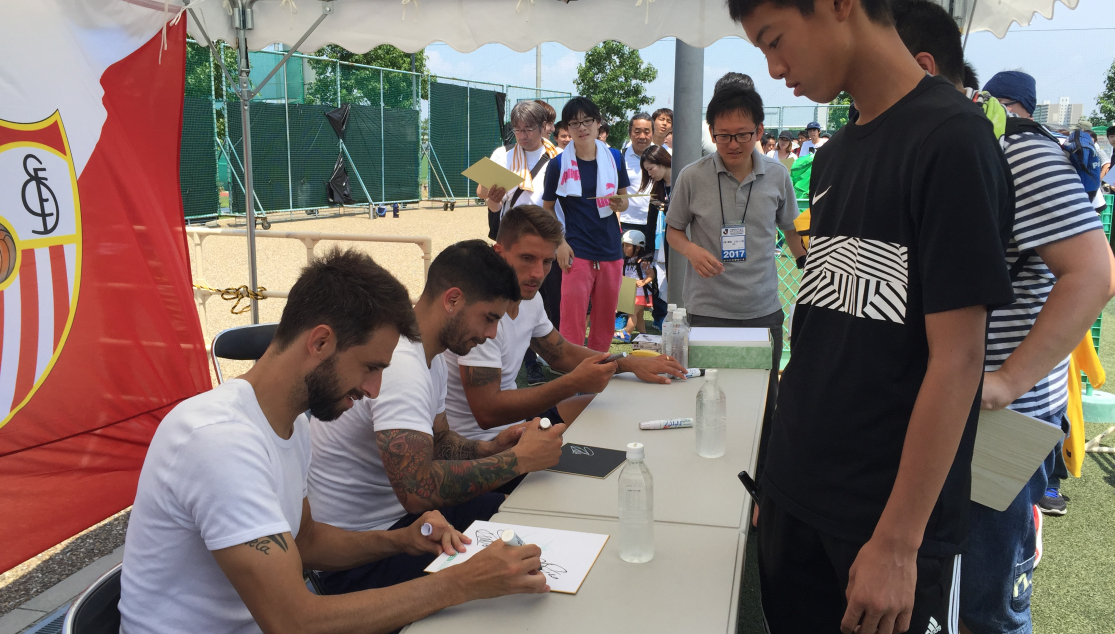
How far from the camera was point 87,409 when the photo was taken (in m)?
3.18

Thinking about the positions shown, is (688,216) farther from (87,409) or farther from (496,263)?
(87,409)

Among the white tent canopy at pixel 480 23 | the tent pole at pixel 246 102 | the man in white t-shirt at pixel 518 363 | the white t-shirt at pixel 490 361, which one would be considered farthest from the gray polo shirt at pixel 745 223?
the tent pole at pixel 246 102

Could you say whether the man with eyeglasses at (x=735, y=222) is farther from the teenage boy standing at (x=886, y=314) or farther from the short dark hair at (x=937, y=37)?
the teenage boy standing at (x=886, y=314)

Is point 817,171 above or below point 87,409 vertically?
above

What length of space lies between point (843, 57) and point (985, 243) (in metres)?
0.34

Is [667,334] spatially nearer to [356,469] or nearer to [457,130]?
[356,469]

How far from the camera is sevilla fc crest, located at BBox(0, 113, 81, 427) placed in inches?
110

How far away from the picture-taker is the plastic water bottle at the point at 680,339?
10.1 ft

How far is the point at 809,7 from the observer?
1084 millimetres

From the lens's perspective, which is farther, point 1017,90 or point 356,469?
point 1017,90

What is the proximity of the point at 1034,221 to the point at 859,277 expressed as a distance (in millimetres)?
541

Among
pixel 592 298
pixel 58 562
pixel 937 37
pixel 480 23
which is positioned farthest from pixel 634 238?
pixel 937 37

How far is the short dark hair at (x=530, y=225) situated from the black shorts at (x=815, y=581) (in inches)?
71.5

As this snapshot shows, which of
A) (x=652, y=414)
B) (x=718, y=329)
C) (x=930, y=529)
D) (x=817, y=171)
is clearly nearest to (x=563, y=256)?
(x=718, y=329)
